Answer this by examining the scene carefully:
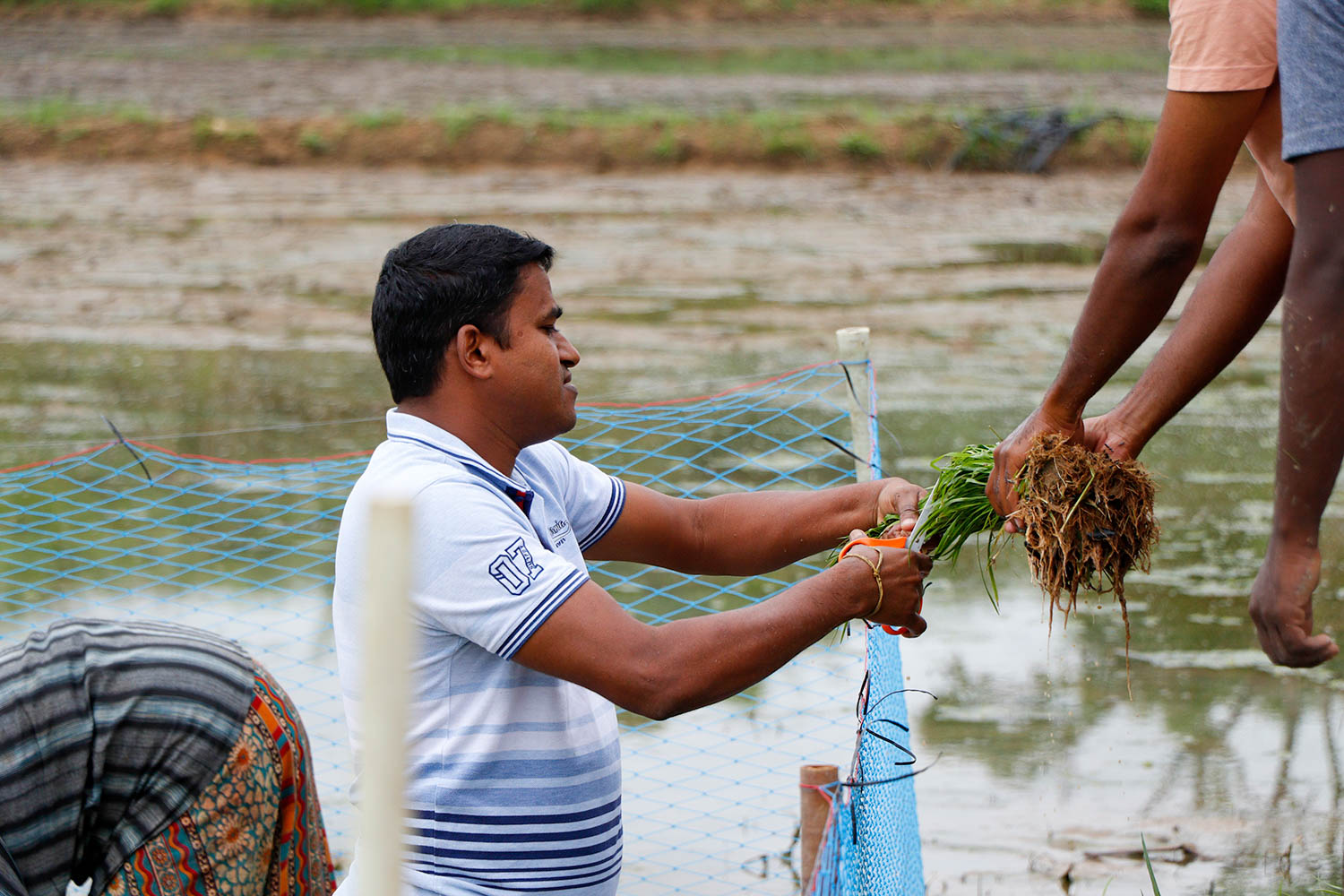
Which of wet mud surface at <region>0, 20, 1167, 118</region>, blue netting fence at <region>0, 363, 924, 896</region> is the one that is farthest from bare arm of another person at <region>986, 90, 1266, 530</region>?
wet mud surface at <region>0, 20, 1167, 118</region>

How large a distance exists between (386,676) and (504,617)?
53.1 inches

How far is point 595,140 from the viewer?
1608cm

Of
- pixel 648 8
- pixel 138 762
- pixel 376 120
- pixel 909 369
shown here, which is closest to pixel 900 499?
pixel 138 762

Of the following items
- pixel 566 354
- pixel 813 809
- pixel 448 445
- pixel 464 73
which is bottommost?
pixel 464 73

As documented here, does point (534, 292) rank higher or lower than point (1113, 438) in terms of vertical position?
higher

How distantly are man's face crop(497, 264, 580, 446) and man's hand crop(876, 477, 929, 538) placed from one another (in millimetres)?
881

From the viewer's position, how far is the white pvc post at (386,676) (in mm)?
900

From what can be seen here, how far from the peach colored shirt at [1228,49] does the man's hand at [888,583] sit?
90 cm

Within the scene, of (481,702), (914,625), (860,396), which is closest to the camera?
(481,702)

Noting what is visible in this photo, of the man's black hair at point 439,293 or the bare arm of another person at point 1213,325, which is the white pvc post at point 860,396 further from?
the man's black hair at point 439,293

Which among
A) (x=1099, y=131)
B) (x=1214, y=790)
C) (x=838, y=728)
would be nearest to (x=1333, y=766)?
(x=1214, y=790)

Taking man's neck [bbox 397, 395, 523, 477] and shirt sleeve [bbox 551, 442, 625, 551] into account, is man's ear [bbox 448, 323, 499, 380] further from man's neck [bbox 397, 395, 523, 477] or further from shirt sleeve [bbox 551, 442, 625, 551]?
shirt sleeve [bbox 551, 442, 625, 551]

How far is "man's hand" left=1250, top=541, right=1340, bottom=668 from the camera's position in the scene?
2.26 m

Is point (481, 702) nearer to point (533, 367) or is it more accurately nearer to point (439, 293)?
point (533, 367)
